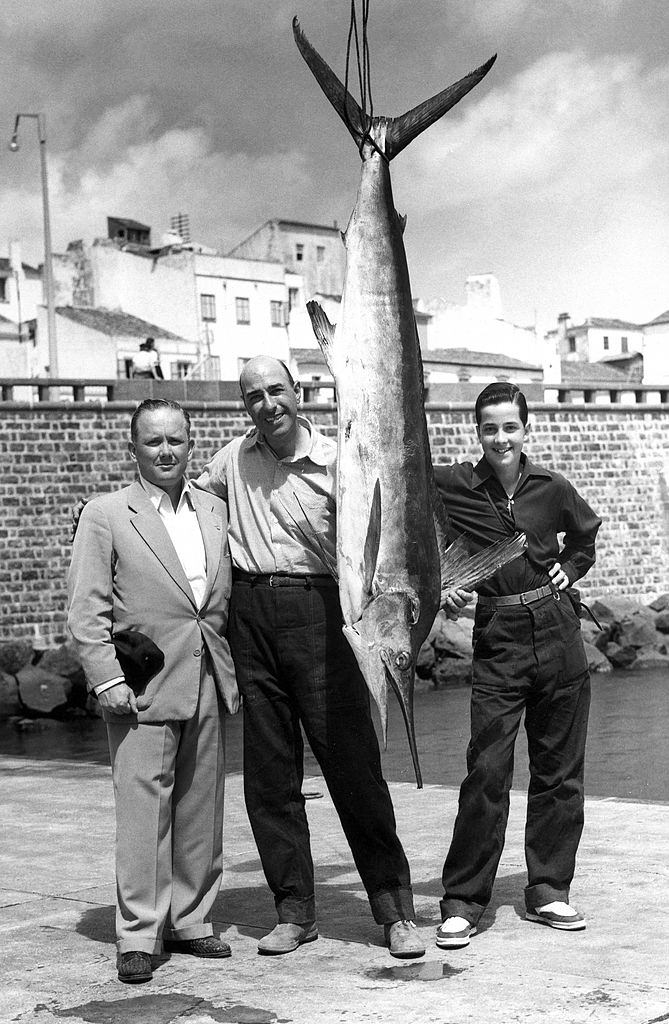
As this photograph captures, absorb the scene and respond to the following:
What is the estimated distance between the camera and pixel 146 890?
4.67m

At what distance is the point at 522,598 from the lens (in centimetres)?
507

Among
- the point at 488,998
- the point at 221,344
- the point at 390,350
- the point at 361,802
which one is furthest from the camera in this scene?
the point at 221,344

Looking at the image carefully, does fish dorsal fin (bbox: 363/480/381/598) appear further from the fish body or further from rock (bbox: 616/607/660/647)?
rock (bbox: 616/607/660/647)

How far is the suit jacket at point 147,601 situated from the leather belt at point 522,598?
0.94 meters

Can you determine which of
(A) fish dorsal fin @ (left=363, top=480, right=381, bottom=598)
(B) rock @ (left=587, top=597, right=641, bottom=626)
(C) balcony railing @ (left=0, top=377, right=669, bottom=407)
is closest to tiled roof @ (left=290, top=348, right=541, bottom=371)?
(C) balcony railing @ (left=0, top=377, right=669, bottom=407)

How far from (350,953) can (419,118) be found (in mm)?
2657

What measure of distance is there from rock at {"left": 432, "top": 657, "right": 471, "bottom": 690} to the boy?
1866cm

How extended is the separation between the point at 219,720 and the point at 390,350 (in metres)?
1.40

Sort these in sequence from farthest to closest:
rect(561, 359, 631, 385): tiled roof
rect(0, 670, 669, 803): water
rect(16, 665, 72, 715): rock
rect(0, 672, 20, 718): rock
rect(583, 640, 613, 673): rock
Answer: rect(561, 359, 631, 385): tiled roof
rect(583, 640, 613, 673): rock
rect(0, 672, 20, 718): rock
rect(16, 665, 72, 715): rock
rect(0, 670, 669, 803): water

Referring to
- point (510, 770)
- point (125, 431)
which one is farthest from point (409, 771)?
point (125, 431)

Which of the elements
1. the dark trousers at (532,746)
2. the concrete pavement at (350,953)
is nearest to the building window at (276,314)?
the concrete pavement at (350,953)

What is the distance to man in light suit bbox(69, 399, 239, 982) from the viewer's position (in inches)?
184

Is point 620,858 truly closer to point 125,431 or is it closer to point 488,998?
point 488,998

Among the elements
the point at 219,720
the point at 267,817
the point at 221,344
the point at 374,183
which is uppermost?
the point at 221,344
